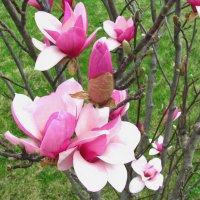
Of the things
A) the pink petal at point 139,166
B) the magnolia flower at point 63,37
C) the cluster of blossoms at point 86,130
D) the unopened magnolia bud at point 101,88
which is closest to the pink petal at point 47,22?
the magnolia flower at point 63,37

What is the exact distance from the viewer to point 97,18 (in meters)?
4.64

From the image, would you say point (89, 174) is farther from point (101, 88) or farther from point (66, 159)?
point (101, 88)

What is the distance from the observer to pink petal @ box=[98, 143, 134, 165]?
2.16 feet

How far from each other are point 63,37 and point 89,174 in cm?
30

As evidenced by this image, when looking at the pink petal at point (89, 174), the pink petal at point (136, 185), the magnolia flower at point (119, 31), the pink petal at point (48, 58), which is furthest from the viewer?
the pink petal at point (136, 185)

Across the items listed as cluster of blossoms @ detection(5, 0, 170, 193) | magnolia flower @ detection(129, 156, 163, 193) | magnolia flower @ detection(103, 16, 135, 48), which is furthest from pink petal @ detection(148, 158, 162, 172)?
cluster of blossoms @ detection(5, 0, 170, 193)

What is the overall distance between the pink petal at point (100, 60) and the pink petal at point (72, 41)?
13 centimetres

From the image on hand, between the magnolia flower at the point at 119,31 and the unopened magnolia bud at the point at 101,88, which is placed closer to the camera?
the unopened magnolia bud at the point at 101,88

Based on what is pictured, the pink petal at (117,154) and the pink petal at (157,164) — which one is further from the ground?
the pink petal at (117,154)

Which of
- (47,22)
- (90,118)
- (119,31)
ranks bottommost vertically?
(119,31)

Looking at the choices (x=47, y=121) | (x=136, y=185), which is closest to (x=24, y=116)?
(x=47, y=121)

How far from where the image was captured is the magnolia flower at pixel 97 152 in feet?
2.08

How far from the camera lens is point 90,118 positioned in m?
0.68

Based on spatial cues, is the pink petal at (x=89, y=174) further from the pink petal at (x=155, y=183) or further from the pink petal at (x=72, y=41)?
the pink petal at (x=155, y=183)
